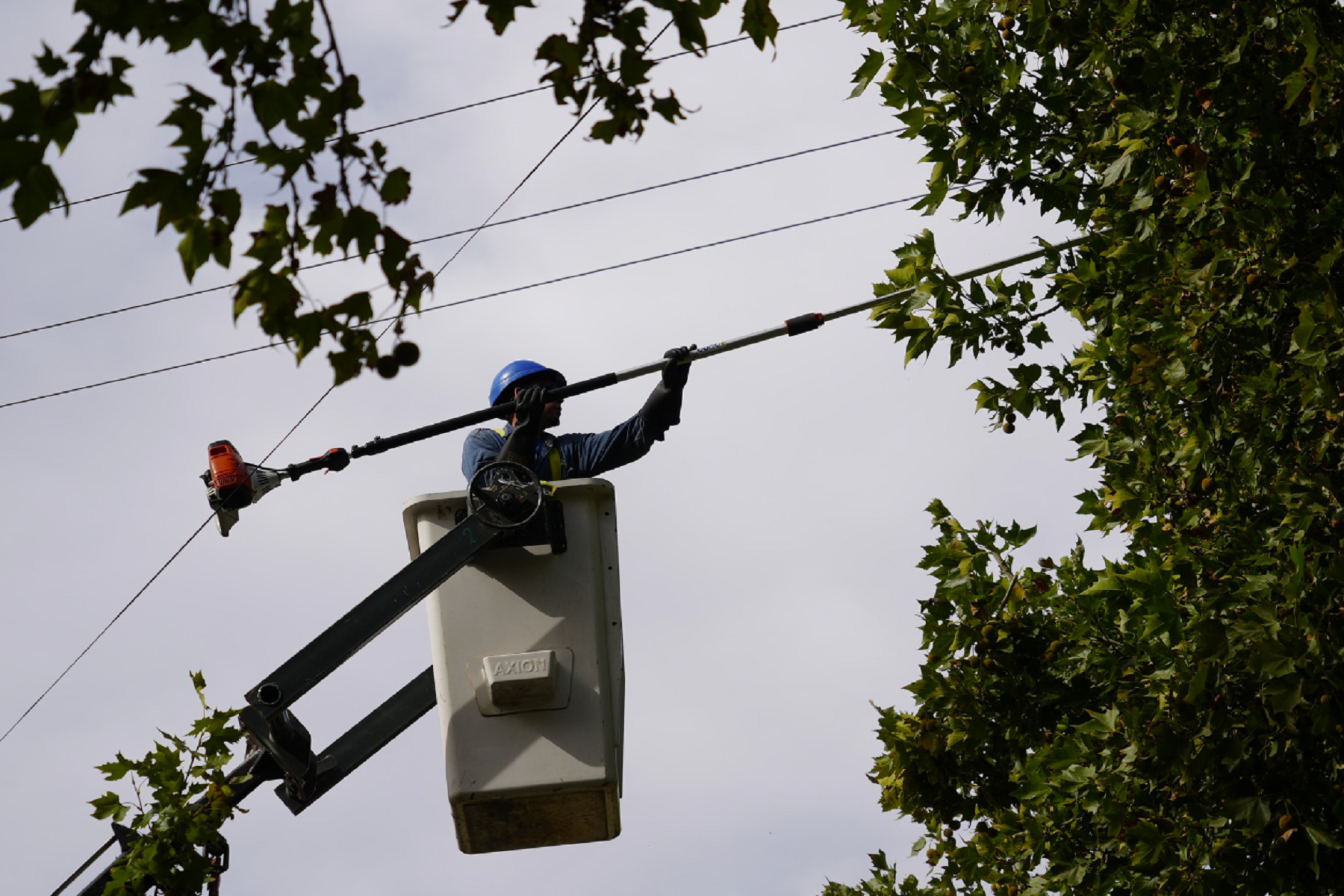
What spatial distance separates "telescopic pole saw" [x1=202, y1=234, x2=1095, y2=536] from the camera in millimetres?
6266

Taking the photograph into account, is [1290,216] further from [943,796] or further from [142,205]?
[142,205]

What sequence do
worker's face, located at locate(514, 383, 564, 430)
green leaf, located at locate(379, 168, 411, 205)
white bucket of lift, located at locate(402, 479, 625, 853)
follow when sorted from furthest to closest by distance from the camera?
worker's face, located at locate(514, 383, 564, 430) < white bucket of lift, located at locate(402, 479, 625, 853) < green leaf, located at locate(379, 168, 411, 205)

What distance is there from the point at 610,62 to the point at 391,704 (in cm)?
354

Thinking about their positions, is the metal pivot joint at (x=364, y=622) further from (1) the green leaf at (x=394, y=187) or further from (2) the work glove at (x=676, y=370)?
(1) the green leaf at (x=394, y=187)

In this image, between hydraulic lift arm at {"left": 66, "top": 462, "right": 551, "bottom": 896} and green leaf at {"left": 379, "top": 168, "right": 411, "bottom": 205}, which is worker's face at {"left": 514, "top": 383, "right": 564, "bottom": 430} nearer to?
hydraulic lift arm at {"left": 66, "top": 462, "right": 551, "bottom": 896}

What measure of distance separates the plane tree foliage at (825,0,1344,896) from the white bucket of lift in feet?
3.83

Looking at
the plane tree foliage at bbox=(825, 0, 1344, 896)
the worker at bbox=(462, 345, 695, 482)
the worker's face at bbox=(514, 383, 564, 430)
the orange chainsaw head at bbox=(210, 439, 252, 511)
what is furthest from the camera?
the worker's face at bbox=(514, 383, 564, 430)

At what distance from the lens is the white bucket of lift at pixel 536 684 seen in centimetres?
553

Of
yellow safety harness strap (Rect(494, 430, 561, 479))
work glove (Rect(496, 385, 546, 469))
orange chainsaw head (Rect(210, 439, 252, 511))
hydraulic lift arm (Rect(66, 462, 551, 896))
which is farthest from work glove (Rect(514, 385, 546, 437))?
orange chainsaw head (Rect(210, 439, 252, 511))

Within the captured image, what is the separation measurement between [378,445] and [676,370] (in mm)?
1256

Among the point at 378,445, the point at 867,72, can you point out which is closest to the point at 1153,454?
the point at 867,72

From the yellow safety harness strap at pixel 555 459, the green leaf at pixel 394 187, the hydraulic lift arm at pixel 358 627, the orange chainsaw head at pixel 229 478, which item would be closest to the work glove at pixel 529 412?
the yellow safety harness strap at pixel 555 459

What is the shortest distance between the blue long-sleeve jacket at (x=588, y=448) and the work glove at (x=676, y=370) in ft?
0.71

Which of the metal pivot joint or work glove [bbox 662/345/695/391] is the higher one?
work glove [bbox 662/345/695/391]
